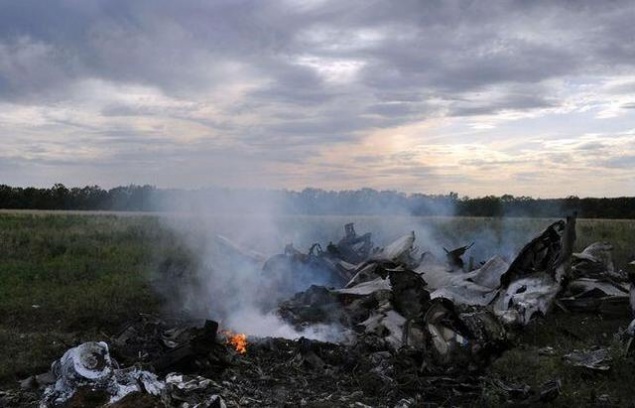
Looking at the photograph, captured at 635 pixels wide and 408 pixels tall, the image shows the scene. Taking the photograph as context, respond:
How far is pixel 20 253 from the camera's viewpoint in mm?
16641

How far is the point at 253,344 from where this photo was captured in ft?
28.1

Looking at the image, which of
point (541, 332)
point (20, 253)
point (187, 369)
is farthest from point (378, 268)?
point (20, 253)

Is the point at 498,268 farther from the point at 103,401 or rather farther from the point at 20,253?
the point at 20,253

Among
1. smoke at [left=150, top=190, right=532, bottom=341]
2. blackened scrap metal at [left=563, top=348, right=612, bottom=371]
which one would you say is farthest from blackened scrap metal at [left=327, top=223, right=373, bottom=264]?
blackened scrap metal at [left=563, top=348, right=612, bottom=371]

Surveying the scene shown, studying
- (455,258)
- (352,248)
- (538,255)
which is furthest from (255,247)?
A: (538,255)

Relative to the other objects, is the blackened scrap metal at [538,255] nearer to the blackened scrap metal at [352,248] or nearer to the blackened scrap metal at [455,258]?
the blackened scrap metal at [455,258]

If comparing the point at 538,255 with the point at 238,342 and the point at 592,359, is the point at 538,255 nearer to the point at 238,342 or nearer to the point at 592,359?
the point at 592,359

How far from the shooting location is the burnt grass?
7.08m

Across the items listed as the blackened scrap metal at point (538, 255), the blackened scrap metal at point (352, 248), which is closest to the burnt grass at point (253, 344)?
the blackened scrap metal at point (538, 255)

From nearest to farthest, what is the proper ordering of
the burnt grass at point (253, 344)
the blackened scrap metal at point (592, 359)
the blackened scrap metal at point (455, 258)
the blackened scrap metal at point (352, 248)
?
1. the burnt grass at point (253, 344)
2. the blackened scrap metal at point (592, 359)
3. the blackened scrap metal at point (455, 258)
4. the blackened scrap metal at point (352, 248)

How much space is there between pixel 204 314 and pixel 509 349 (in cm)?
570

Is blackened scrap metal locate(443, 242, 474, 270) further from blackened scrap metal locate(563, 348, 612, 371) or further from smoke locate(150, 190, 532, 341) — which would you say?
blackened scrap metal locate(563, 348, 612, 371)

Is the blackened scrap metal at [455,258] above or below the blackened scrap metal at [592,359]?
above

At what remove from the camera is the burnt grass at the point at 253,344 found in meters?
7.08
